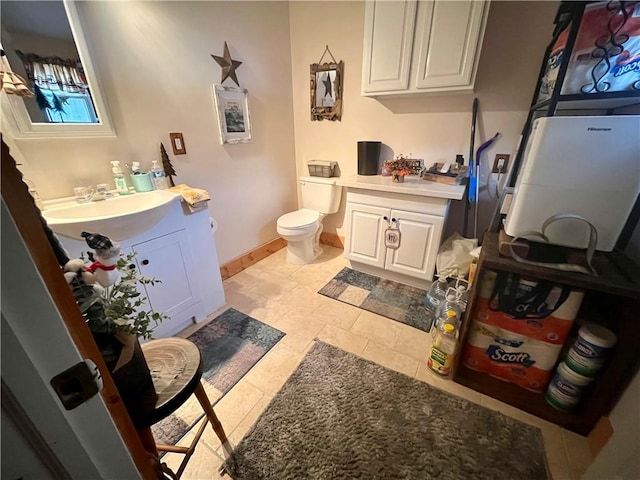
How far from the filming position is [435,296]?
1918 mm

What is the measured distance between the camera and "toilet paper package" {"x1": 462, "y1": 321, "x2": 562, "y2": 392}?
1208 millimetres

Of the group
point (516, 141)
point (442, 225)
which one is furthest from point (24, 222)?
point (516, 141)

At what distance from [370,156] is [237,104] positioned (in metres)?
1.20

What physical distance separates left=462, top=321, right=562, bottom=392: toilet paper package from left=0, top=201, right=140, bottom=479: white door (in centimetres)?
144

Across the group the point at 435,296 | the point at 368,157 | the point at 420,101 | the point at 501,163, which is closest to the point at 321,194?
the point at 368,157

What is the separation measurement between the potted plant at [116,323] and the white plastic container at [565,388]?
1.61 metres

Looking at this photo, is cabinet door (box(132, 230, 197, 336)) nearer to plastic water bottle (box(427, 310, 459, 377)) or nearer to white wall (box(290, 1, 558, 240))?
plastic water bottle (box(427, 310, 459, 377))

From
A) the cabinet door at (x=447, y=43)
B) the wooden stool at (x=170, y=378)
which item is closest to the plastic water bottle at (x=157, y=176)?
the wooden stool at (x=170, y=378)

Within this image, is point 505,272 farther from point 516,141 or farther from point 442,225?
point 516,141

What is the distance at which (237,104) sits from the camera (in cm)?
216

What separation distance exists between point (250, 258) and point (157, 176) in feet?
3.76

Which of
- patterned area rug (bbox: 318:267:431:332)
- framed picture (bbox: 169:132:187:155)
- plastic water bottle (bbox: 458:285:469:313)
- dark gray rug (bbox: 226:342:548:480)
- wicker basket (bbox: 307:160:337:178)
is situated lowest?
dark gray rug (bbox: 226:342:548:480)

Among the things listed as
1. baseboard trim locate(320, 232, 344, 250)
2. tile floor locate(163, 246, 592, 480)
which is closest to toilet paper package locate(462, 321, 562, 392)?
tile floor locate(163, 246, 592, 480)

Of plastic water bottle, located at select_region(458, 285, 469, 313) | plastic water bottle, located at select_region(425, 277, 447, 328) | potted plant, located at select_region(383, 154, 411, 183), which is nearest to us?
plastic water bottle, located at select_region(458, 285, 469, 313)
